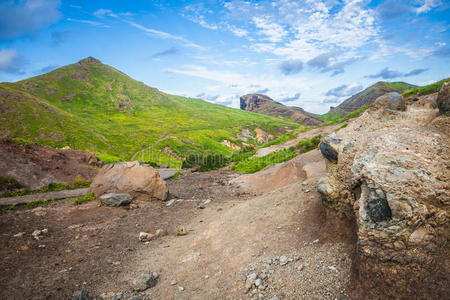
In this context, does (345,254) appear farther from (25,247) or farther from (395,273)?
(25,247)

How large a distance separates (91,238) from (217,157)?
1278 inches

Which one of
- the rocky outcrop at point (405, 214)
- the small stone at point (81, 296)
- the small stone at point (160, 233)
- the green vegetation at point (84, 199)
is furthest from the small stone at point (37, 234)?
the rocky outcrop at point (405, 214)

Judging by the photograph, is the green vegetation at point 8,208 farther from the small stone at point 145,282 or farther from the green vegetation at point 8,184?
the small stone at point 145,282

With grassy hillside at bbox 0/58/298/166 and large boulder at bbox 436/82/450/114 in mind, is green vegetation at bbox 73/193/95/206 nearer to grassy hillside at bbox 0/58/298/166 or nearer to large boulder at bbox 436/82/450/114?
grassy hillside at bbox 0/58/298/166

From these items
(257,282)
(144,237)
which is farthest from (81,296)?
(257,282)

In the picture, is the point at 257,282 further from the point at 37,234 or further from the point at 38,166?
the point at 38,166

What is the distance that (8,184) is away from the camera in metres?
20.2

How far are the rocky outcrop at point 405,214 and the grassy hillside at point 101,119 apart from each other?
36746mm

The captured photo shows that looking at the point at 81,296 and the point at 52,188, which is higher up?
the point at 81,296

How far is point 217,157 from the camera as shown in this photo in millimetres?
43500

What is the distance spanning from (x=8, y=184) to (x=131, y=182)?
12.7 meters

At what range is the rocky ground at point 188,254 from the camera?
5.59 meters

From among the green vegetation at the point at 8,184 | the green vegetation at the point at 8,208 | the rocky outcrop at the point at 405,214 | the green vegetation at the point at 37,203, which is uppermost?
the rocky outcrop at the point at 405,214

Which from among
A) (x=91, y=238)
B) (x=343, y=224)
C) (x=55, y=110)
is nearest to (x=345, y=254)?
(x=343, y=224)
